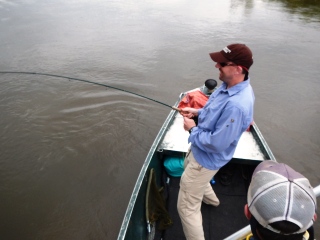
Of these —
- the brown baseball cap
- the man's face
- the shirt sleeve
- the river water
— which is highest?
the brown baseball cap

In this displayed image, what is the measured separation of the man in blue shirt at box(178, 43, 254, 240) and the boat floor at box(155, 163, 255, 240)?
2.82 feet

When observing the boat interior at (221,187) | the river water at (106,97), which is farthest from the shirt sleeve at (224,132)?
the river water at (106,97)

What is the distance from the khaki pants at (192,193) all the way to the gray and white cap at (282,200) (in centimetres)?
135

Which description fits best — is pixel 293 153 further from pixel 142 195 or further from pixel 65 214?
pixel 65 214

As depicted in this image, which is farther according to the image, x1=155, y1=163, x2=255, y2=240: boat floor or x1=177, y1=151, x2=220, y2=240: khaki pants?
x1=155, y1=163, x2=255, y2=240: boat floor

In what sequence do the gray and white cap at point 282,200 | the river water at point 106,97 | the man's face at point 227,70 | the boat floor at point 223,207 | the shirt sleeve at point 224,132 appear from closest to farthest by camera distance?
the gray and white cap at point 282,200, the shirt sleeve at point 224,132, the man's face at point 227,70, the boat floor at point 223,207, the river water at point 106,97

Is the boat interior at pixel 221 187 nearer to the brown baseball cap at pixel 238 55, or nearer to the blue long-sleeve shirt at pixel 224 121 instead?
the blue long-sleeve shirt at pixel 224 121

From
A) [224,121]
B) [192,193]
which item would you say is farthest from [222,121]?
[192,193]

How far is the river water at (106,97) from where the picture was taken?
15.2 feet

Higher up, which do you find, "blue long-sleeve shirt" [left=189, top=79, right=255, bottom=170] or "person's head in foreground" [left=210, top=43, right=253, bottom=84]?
"person's head in foreground" [left=210, top=43, right=253, bottom=84]

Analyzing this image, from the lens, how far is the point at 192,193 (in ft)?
8.86

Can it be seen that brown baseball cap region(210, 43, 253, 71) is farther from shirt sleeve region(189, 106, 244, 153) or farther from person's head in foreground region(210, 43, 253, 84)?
shirt sleeve region(189, 106, 244, 153)

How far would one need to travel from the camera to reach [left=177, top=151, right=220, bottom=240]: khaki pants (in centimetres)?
260

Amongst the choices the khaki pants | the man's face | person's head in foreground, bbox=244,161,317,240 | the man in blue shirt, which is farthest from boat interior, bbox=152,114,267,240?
person's head in foreground, bbox=244,161,317,240
